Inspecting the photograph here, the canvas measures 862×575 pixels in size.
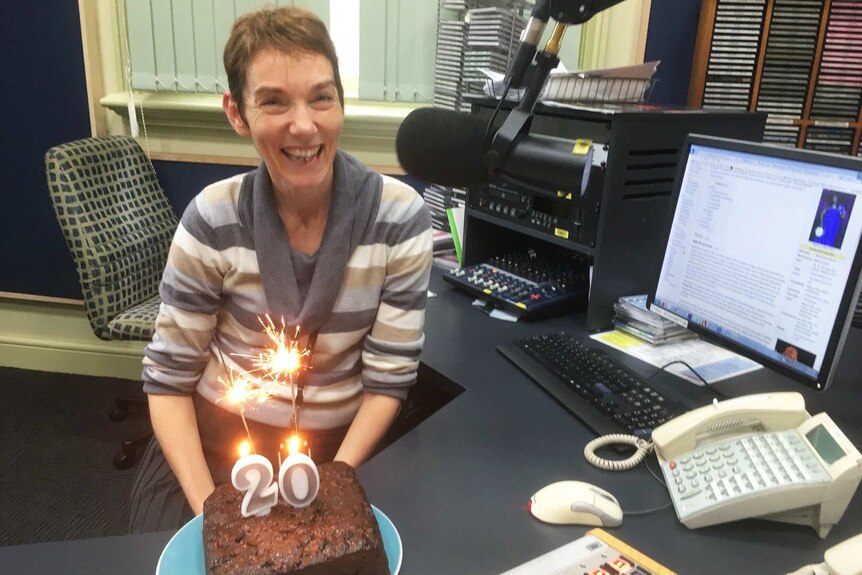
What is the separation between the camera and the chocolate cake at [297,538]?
0.69 m

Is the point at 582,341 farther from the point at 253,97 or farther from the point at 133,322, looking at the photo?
the point at 133,322

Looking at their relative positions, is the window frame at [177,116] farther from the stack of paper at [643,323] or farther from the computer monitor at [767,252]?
the computer monitor at [767,252]

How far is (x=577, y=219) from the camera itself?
1.45 m

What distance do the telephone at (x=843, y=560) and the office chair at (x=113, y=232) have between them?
1.80 meters

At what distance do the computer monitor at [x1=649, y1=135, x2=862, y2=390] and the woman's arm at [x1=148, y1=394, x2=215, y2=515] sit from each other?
0.90 m

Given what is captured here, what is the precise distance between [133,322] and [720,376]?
1.64 meters

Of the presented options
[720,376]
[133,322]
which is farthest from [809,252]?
[133,322]

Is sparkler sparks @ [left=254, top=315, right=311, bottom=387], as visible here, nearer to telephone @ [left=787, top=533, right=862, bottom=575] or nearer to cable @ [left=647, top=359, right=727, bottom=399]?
cable @ [left=647, top=359, right=727, bottom=399]

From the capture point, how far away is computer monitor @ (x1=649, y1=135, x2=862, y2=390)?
0.96 meters

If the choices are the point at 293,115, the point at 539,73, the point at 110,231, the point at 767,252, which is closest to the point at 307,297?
the point at 293,115

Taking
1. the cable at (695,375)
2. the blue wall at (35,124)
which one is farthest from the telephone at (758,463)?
the blue wall at (35,124)

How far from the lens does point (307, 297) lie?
3.78ft

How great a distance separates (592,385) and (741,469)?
0.34 metres

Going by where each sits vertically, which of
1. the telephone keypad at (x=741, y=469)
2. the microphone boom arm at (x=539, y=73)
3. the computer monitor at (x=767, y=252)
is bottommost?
the telephone keypad at (x=741, y=469)
